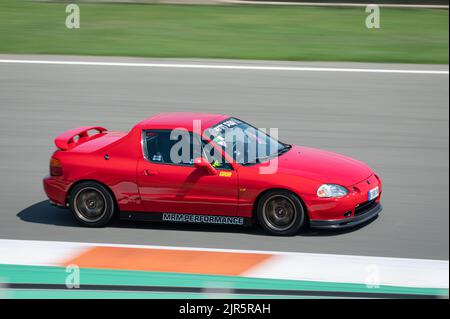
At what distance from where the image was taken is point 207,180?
9.72 meters

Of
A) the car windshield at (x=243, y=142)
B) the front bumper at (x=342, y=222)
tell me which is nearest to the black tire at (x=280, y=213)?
the front bumper at (x=342, y=222)

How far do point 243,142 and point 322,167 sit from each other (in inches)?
38.8

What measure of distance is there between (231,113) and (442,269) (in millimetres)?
7460

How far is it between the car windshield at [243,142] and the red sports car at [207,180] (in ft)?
0.05

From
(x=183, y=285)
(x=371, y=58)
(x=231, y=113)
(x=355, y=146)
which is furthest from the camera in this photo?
(x=371, y=58)

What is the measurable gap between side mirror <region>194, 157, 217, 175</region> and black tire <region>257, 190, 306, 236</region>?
2.08 ft

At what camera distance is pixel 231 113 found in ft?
50.5

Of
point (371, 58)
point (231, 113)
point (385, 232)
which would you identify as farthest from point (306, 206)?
point (371, 58)

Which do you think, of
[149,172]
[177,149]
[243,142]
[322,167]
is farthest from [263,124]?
[149,172]

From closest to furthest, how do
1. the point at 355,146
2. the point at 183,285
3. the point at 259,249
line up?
the point at 183,285 < the point at 259,249 < the point at 355,146

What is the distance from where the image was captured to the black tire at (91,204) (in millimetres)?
10086

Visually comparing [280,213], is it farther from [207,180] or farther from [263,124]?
[263,124]

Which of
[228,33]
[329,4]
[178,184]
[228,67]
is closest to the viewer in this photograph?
[178,184]
